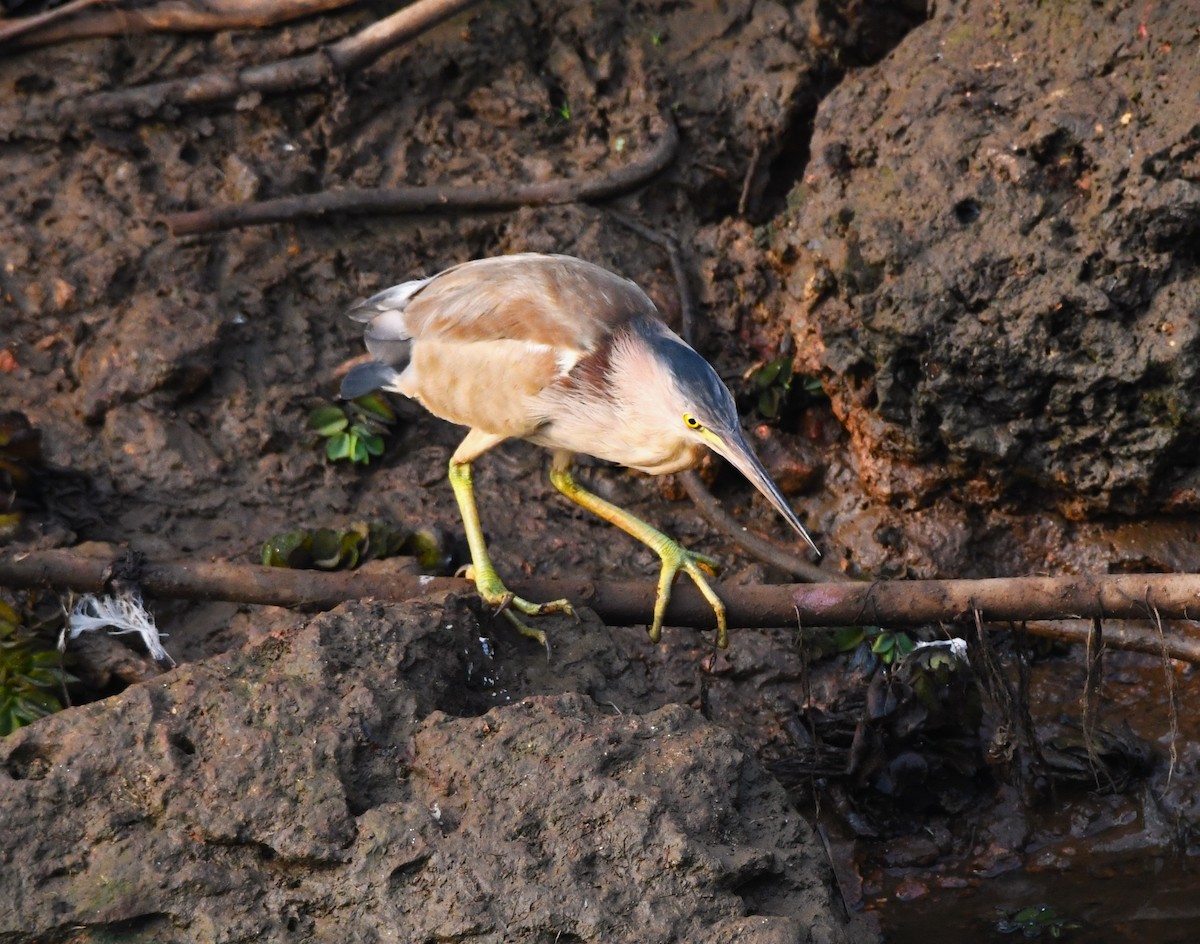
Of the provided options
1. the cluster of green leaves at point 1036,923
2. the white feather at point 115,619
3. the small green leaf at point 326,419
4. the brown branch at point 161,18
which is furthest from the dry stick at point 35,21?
the cluster of green leaves at point 1036,923

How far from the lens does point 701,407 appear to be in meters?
4.18

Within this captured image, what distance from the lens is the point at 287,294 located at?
6.31m

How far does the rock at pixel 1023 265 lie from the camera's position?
5102mm

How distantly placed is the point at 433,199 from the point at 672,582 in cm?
278

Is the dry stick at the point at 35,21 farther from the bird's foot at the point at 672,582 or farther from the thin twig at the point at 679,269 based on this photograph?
the bird's foot at the point at 672,582

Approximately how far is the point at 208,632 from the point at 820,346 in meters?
2.77

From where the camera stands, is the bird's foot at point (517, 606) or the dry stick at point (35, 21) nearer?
the bird's foot at point (517, 606)

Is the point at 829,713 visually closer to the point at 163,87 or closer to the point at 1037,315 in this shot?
the point at 1037,315

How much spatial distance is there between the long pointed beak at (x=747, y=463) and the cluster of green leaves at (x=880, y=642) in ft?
4.71

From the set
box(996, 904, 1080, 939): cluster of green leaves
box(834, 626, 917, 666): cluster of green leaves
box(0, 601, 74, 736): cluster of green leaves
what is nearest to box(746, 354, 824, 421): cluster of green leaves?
box(834, 626, 917, 666): cluster of green leaves

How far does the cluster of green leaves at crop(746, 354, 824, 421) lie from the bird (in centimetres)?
140

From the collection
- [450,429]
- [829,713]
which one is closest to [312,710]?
[829,713]

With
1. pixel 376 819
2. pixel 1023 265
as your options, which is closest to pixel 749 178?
pixel 1023 265

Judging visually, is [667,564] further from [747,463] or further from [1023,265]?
[1023,265]
